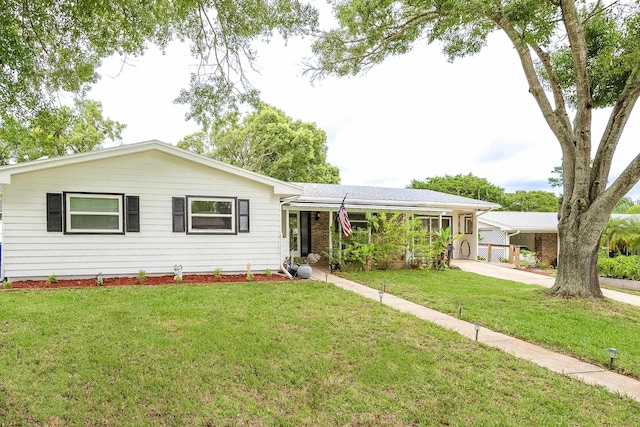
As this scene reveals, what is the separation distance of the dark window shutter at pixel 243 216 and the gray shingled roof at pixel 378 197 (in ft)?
11.1

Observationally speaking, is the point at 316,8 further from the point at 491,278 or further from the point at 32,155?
the point at 32,155

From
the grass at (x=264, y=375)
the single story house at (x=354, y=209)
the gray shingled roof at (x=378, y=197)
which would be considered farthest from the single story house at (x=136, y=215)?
the gray shingled roof at (x=378, y=197)

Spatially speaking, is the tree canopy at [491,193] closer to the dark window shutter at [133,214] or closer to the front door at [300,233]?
the front door at [300,233]

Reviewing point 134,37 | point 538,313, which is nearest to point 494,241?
point 538,313

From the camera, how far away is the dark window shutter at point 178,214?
10648 millimetres

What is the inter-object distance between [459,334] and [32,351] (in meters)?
5.96

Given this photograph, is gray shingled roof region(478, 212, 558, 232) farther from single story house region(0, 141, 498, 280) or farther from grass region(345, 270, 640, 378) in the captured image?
single story house region(0, 141, 498, 280)

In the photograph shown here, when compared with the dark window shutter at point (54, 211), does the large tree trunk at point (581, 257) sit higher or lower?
lower

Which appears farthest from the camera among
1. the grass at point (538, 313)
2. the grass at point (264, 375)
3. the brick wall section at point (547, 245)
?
the brick wall section at point (547, 245)

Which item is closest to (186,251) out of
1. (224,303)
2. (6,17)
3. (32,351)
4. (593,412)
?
(224,303)

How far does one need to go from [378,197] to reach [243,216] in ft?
24.6

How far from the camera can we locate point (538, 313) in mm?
7707

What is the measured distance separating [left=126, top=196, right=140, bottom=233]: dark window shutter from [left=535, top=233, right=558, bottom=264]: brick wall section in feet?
64.3

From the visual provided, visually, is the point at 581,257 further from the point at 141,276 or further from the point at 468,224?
the point at 141,276
